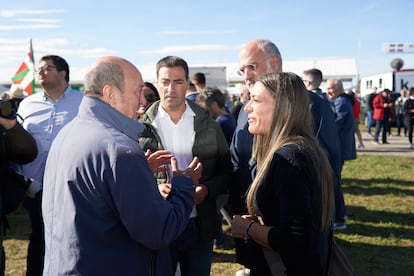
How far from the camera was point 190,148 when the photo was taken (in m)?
2.81

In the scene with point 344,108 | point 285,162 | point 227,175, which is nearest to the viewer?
point 285,162

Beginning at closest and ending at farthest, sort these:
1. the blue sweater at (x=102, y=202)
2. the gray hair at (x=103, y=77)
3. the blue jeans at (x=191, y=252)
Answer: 1. the blue sweater at (x=102, y=202)
2. the gray hair at (x=103, y=77)
3. the blue jeans at (x=191, y=252)

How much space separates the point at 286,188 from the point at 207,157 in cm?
113

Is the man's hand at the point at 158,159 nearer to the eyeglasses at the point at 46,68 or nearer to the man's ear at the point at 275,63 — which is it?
the man's ear at the point at 275,63

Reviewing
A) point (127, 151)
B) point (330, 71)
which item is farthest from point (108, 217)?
point (330, 71)

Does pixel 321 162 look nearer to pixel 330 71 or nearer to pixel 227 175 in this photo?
pixel 227 175

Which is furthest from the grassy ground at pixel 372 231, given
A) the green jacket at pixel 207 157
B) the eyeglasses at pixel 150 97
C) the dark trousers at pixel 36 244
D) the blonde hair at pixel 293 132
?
the blonde hair at pixel 293 132

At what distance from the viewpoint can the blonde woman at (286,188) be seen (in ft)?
5.82

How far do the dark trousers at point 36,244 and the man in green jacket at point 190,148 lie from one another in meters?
1.57

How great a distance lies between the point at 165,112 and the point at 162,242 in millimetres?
1379

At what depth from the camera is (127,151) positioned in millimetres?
1584

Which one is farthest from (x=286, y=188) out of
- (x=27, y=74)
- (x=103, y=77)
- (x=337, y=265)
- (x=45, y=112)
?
(x=27, y=74)

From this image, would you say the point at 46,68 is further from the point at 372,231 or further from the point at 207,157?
the point at 372,231

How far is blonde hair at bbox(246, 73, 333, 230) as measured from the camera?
6.18 feet
